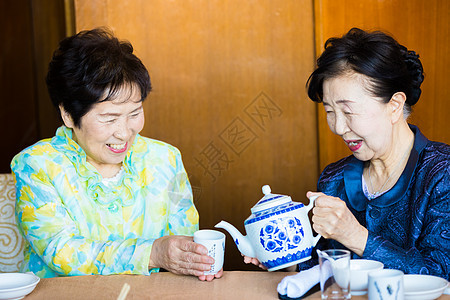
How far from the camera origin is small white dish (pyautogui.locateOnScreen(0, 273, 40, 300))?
1.35 m

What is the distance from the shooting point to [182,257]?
1.55 m

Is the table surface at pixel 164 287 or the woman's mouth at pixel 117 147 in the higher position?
the woman's mouth at pixel 117 147

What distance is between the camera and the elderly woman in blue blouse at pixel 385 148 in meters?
1.58

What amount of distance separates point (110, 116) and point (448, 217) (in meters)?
1.17

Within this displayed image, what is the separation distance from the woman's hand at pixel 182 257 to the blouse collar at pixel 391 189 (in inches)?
23.7

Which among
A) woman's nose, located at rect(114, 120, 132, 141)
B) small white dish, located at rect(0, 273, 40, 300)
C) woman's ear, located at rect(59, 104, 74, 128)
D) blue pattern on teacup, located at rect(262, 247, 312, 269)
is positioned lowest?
small white dish, located at rect(0, 273, 40, 300)

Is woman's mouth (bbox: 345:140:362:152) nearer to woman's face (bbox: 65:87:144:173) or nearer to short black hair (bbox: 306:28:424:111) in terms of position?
short black hair (bbox: 306:28:424:111)

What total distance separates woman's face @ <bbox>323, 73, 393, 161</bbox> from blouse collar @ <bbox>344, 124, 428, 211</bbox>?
9 cm

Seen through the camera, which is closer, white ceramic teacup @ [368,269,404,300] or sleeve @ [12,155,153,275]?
white ceramic teacup @ [368,269,404,300]

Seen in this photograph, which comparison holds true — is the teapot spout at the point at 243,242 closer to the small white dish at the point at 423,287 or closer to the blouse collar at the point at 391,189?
the small white dish at the point at 423,287

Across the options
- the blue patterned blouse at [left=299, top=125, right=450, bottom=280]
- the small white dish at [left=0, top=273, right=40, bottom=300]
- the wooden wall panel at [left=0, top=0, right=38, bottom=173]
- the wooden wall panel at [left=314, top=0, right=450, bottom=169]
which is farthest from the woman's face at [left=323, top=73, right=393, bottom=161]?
the wooden wall panel at [left=0, top=0, right=38, bottom=173]

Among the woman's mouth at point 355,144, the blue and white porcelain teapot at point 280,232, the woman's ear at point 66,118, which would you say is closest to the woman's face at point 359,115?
the woman's mouth at point 355,144

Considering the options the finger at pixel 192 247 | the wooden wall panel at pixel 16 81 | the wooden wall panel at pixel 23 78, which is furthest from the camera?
the wooden wall panel at pixel 16 81

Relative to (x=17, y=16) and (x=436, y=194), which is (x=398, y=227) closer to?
(x=436, y=194)
